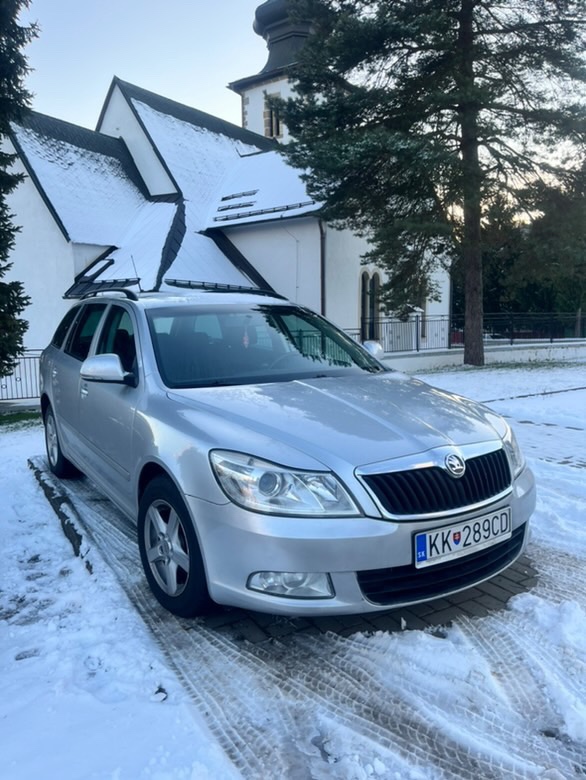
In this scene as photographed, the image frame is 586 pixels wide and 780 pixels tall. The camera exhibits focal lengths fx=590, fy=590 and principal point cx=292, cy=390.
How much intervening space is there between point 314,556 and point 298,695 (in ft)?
1.96

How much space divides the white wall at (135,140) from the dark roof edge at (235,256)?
2916 mm

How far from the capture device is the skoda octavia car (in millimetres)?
2598

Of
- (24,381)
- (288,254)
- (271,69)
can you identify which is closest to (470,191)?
(288,254)

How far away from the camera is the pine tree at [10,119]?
485 inches

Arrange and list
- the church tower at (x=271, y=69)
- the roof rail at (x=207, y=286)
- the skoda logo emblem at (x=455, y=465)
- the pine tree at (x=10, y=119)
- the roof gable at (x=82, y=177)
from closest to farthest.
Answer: the skoda logo emblem at (x=455, y=465), the pine tree at (x=10, y=119), the roof rail at (x=207, y=286), the roof gable at (x=82, y=177), the church tower at (x=271, y=69)

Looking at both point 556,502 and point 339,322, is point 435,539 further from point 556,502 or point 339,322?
point 339,322

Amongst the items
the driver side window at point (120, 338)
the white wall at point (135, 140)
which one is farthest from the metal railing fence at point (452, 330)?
the driver side window at point (120, 338)

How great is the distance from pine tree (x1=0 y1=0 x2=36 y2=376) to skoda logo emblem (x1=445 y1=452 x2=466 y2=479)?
12462 mm

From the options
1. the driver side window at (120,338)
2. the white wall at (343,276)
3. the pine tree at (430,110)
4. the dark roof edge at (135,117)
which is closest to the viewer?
the driver side window at (120,338)

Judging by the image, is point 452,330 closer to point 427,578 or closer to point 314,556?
point 427,578

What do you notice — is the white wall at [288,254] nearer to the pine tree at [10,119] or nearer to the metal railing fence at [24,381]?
the metal railing fence at [24,381]

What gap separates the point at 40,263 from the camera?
22.3m

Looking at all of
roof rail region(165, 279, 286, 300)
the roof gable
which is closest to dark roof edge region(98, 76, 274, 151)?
the roof gable

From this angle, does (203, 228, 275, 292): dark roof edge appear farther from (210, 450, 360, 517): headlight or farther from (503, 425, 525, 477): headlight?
(210, 450, 360, 517): headlight
